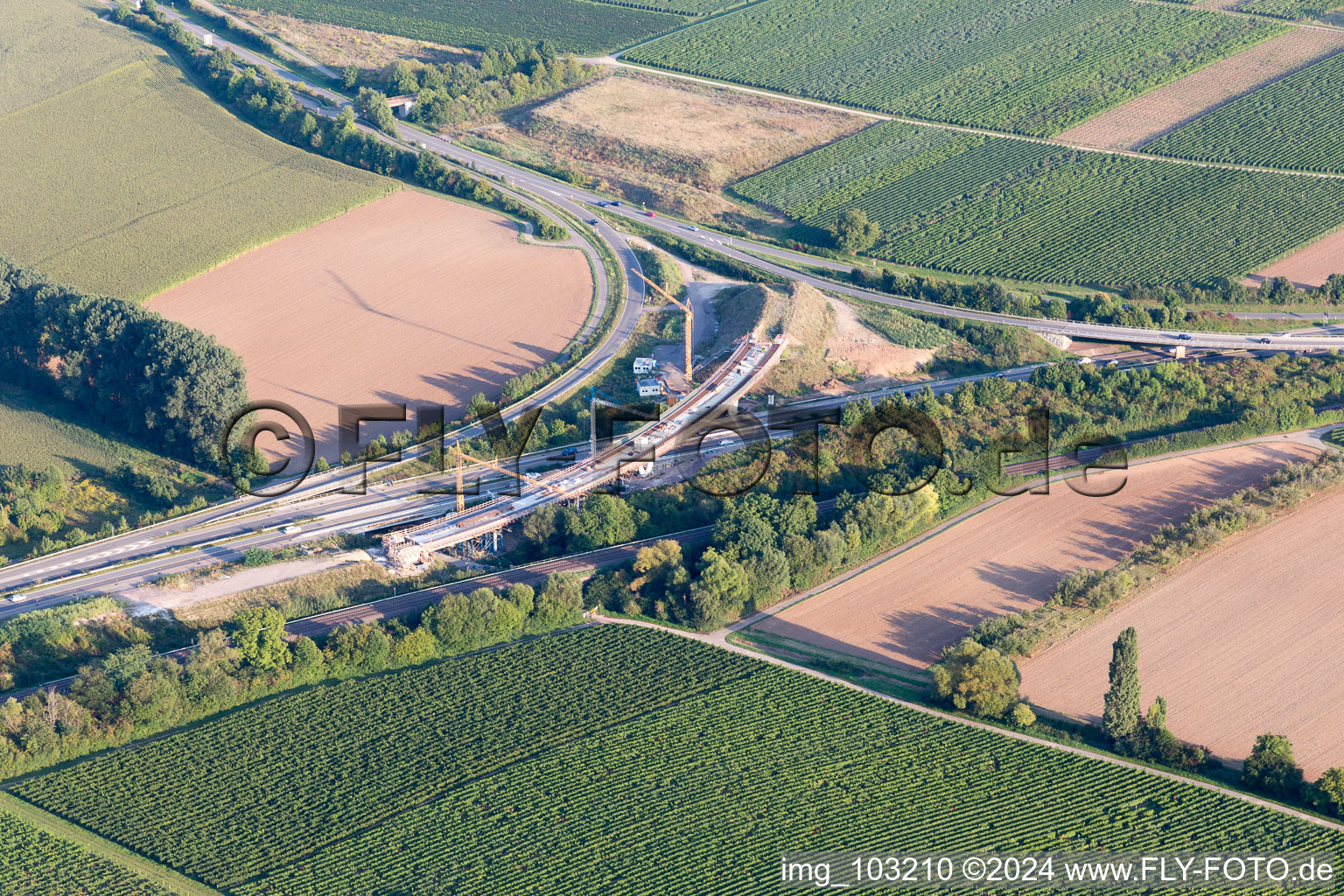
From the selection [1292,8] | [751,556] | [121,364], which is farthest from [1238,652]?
[1292,8]

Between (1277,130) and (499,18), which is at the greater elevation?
(499,18)

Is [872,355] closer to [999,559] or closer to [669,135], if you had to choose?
[999,559]

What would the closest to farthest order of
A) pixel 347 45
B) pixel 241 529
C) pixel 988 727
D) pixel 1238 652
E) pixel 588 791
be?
pixel 588 791 < pixel 988 727 < pixel 1238 652 < pixel 241 529 < pixel 347 45

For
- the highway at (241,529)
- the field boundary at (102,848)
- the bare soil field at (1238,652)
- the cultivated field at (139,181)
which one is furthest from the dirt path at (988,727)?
the cultivated field at (139,181)

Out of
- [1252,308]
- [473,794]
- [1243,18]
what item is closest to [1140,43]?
[1243,18]

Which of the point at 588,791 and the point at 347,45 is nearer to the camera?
the point at 588,791

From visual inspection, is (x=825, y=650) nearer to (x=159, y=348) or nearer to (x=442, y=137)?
(x=159, y=348)

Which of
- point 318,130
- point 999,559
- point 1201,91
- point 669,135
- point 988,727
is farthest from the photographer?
point 1201,91
